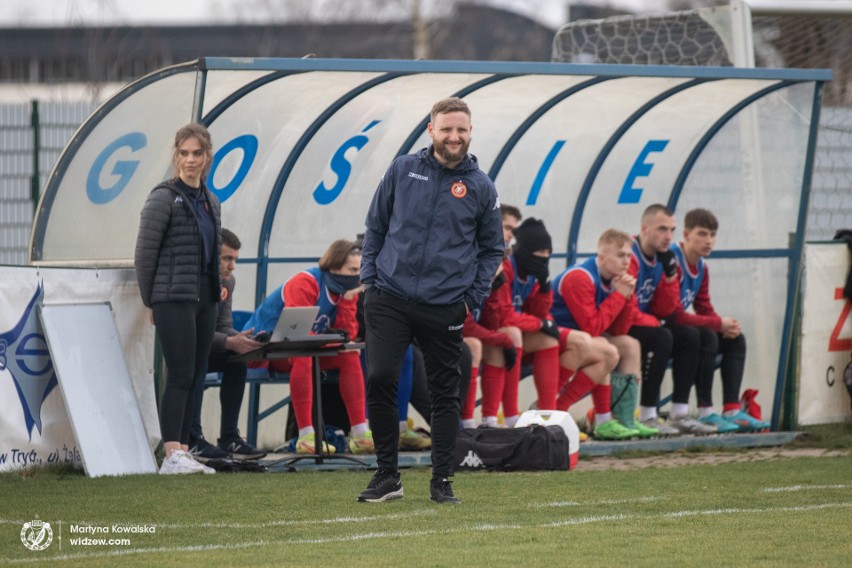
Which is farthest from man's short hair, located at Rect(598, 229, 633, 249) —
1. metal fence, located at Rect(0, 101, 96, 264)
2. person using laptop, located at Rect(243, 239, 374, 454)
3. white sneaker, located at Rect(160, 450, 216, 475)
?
metal fence, located at Rect(0, 101, 96, 264)

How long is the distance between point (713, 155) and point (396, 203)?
550 centimetres

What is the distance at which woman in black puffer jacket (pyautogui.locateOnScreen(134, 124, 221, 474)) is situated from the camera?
318 inches

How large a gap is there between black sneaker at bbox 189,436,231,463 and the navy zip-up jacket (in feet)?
7.58

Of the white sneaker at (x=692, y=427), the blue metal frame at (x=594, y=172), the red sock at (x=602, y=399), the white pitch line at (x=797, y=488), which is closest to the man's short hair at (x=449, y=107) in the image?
the white pitch line at (x=797, y=488)

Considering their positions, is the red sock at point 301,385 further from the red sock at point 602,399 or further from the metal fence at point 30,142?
the metal fence at point 30,142

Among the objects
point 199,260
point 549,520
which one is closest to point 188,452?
point 199,260

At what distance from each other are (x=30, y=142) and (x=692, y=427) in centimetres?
619

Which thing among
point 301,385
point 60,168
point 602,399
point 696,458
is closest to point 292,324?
point 301,385

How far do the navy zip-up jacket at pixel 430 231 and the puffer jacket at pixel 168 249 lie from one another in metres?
1.58

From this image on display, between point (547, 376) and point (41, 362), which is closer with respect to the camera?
point (41, 362)

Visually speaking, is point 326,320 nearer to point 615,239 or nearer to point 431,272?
point 615,239

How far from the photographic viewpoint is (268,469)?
8.52 meters

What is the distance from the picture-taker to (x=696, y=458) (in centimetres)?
953

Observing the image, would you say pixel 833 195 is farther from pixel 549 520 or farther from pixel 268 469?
pixel 549 520
